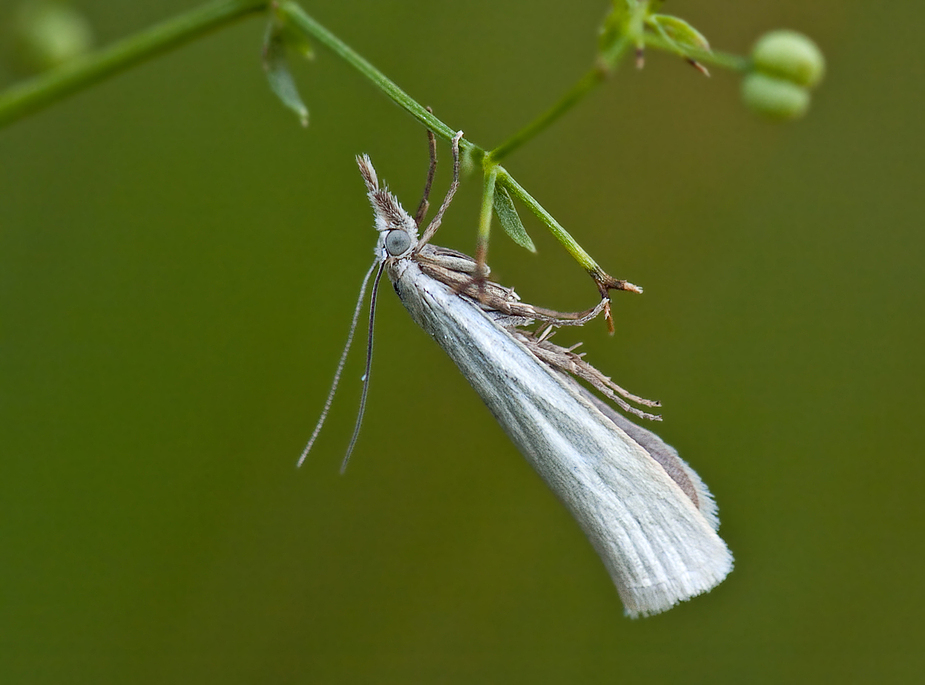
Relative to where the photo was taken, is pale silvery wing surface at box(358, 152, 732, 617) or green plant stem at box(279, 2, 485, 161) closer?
green plant stem at box(279, 2, 485, 161)

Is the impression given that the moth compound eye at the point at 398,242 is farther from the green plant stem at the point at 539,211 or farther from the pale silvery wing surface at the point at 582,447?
the green plant stem at the point at 539,211

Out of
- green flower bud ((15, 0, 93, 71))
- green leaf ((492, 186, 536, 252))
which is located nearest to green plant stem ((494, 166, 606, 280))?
green leaf ((492, 186, 536, 252))

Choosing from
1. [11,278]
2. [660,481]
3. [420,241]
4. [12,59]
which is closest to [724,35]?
[420,241]

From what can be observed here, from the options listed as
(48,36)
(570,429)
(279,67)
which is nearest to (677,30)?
(279,67)

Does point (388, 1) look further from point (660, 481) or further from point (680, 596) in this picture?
point (680, 596)

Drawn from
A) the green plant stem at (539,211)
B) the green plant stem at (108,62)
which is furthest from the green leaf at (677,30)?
the green plant stem at (108,62)

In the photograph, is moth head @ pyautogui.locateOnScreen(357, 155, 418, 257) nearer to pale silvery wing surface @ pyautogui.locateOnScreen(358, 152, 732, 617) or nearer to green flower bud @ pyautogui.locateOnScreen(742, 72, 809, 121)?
pale silvery wing surface @ pyautogui.locateOnScreen(358, 152, 732, 617)

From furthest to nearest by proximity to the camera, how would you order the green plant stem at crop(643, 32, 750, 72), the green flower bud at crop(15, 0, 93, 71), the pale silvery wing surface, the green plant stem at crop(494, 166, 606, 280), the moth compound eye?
the moth compound eye
the pale silvery wing surface
the green flower bud at crop(15, 0, 93, 71)
the green plant stem at crop(494, 166, 606, 280)
the green plant stem at crop(643, 32, 750, 72)
